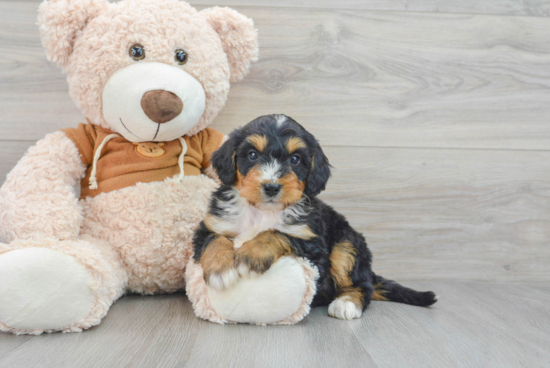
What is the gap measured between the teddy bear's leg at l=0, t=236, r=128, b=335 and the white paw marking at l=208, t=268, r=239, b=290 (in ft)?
1.39

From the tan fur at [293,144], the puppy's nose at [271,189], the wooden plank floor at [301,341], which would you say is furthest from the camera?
the tan fur at [293,144]

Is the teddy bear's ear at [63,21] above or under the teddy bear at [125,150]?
above

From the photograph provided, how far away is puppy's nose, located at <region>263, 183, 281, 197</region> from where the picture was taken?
1626 mm

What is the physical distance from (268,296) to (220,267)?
0.67ft

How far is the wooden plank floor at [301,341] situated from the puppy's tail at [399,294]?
0.06 meters

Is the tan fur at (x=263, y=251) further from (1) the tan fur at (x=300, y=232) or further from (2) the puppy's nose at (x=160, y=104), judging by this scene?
(2) the puppy's nose at (x=160, y=104)

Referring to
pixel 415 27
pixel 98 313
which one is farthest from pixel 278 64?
pixel 98 313

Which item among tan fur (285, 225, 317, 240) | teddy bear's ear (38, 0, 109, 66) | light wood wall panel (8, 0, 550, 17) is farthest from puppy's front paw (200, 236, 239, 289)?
light wood wall panel (8, 0, 550, 17)

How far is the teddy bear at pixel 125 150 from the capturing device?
1.80 meters

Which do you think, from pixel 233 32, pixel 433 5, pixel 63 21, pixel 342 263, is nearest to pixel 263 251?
pixel 342 263

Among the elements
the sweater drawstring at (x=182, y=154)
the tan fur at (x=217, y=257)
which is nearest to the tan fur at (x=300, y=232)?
the tan fur at (x=217, y=257)

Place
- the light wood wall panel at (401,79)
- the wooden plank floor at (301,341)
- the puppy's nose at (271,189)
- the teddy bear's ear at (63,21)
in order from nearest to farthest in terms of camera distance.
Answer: the wooden plank floor at (301,341) < the puppy's nose at (271,189) < the teddy bear's ear at (63,21) < the light wood wall panel at (401,79)

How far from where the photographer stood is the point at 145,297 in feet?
6.82

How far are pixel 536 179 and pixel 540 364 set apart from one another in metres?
1.45
